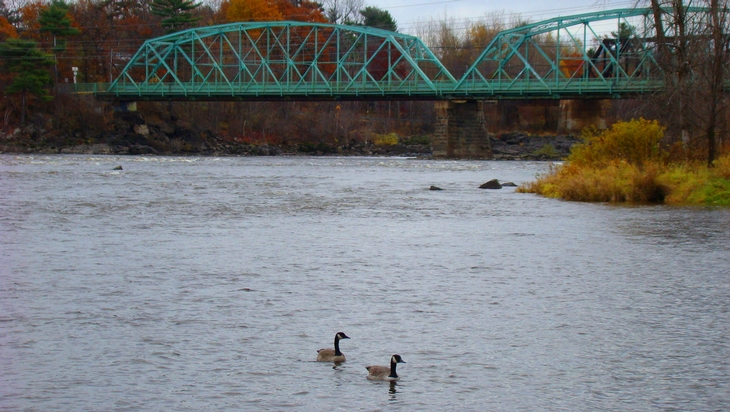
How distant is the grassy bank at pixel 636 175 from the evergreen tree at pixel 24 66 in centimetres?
6312

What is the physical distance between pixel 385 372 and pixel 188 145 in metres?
93.8

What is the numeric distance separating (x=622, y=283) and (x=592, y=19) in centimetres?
7674

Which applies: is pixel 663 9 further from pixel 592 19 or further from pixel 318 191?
pixel 592 19

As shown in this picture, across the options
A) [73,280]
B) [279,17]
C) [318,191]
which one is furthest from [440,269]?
[279,17]

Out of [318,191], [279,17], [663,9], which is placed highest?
[279,17]

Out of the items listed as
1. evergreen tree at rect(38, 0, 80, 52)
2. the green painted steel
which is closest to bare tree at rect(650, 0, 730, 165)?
the green painted steel

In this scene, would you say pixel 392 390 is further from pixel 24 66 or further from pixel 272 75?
pixel 272 75

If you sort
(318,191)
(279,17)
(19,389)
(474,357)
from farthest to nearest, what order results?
1. (279,17)
2. (318,191)
3. (474,357)
4. (19,389)

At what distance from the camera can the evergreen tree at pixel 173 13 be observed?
107125 mm

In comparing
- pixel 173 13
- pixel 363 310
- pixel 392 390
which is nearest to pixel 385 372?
pixel 392 390

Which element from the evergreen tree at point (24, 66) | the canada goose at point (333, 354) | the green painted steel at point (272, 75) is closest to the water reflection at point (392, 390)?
the canada goose at point (333, 354)

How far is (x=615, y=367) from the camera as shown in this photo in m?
12.0

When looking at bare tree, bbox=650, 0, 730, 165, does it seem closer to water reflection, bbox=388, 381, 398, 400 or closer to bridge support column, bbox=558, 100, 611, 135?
water reflection, bbox=388, 381, 398, 400

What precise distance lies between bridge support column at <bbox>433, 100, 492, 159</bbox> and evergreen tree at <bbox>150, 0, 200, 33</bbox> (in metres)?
30.4
